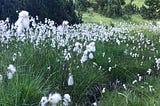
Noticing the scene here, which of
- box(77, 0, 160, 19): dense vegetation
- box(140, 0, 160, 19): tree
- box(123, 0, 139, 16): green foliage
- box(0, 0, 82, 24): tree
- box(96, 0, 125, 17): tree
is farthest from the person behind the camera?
box(123, 0, 139, 16): green foliage

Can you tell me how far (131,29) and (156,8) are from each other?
309 inches

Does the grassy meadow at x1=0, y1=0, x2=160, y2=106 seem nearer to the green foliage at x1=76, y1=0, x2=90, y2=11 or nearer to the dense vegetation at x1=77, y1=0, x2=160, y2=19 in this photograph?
the dense vegetation at x1=77, y1=0, x2=160, y2=19

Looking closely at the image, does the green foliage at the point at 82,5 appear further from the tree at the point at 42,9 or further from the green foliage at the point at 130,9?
the tree at the point at 42,9

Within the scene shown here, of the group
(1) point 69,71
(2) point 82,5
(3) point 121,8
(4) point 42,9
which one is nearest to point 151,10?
(3) point 121,8

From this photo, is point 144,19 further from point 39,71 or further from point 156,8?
point 39,71

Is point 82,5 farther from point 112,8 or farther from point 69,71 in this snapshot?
point 69,71

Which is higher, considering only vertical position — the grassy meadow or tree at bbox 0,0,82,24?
tree at bbox 0,0,82,24

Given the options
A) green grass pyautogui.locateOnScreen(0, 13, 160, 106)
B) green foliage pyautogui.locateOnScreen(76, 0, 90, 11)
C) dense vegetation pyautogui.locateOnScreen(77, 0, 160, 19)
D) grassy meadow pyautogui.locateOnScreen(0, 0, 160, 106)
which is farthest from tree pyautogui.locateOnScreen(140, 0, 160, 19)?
grassy meadow pyautogui.locateOnScreen(0, 0, 160, 106)

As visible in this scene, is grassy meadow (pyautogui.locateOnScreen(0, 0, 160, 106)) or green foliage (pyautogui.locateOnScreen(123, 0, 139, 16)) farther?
green foliage (pyautogui.locateOnScreen(123, 0, 139, 16))

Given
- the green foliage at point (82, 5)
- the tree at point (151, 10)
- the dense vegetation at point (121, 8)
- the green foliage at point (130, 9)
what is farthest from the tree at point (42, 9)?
the tree at point (151, 10)

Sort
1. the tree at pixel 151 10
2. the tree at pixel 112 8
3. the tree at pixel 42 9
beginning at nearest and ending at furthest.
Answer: the tree at pixel 42 9, the tree at pixel 112 8, the tree at pixel 151 10

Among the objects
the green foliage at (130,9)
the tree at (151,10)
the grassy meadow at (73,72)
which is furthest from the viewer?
the green foliage at (130,9)

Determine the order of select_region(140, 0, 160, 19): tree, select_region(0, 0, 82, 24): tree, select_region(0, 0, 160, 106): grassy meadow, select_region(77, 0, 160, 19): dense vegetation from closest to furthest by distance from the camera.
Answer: select_region(0, 0, 160, 106): grassy meadow, select_region(0, 0, 82, 24): tree, select_region(77, 0, 160, 19): dense vegetation, select_region(140, 0, 160, 19): tree

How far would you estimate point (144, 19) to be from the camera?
21.9 m
